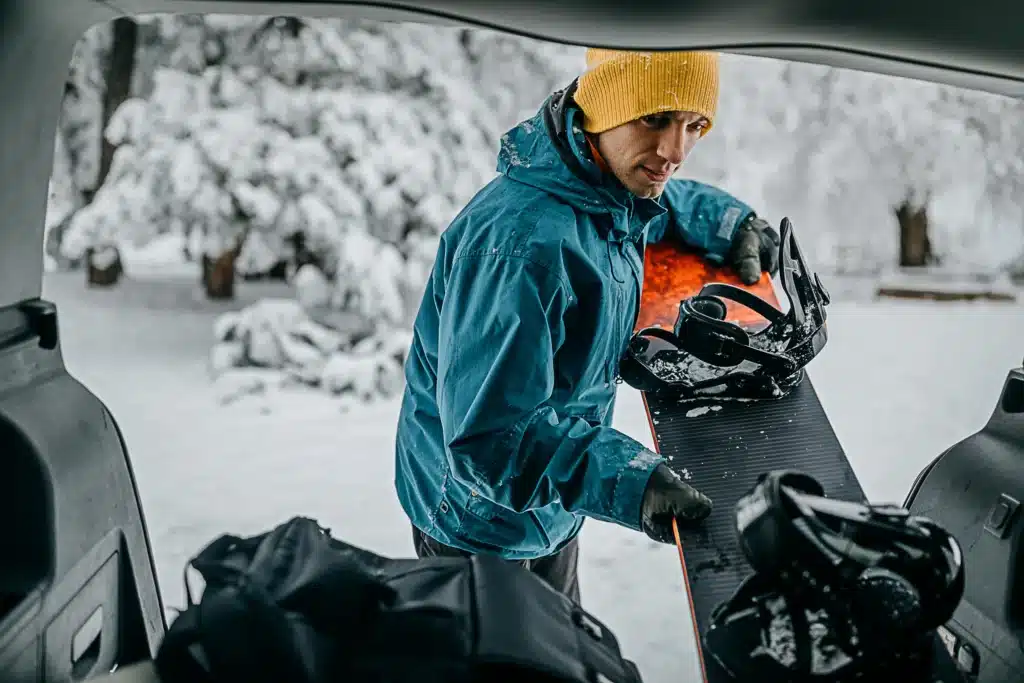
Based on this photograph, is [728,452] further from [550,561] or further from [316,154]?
[316,154]

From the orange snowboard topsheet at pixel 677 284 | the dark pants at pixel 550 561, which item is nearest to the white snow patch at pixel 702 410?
Result: the orange snowboard topsheet at pixel 677 284

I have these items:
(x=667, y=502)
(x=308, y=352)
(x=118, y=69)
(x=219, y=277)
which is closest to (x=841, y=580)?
(x=667, y=502)

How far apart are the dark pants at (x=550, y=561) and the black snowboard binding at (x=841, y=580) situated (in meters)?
0.74

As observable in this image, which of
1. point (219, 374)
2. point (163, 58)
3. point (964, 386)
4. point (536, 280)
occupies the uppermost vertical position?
point (163, 58)

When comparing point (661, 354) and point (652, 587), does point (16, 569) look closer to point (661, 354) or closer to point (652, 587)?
point (661, 354)

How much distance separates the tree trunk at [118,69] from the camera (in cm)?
843

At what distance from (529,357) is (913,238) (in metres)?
10.4

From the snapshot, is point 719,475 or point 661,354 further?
point 661,354

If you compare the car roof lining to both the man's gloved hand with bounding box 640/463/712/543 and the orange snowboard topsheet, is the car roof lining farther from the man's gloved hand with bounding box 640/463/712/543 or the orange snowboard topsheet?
the orange snowboard topsheet

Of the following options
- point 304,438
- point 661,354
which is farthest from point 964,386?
point 661,354

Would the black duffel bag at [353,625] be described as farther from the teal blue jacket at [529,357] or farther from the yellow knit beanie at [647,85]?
the yellow knit beanie at [647,85]

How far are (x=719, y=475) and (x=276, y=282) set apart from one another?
798 cm

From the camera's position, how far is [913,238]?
1066cm

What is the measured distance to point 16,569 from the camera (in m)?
1.59
